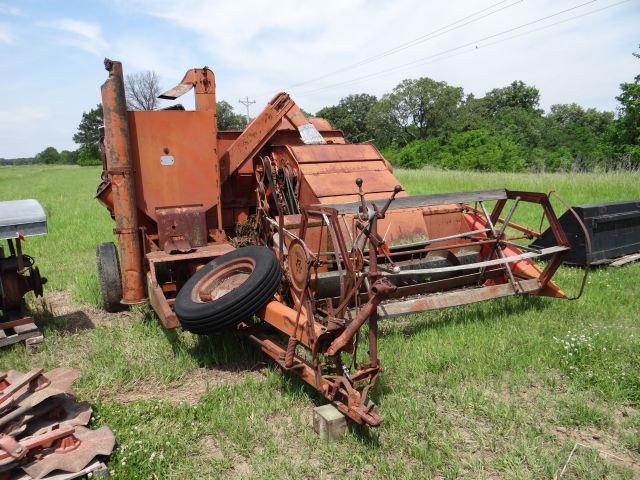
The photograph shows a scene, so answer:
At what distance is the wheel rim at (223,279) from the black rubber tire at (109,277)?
144cm

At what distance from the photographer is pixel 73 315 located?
5832mm

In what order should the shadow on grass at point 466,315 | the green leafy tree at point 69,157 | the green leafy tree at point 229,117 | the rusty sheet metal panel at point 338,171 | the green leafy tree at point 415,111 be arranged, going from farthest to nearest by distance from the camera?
the green leafy tree at point 69,157 → the green leafy tree at point 229,117 → the green leafy tree at point 415,111 → the rusty sheet metal panel at point 338,171 → the shadow on grass at point 466,315

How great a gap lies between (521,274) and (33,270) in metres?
5.17

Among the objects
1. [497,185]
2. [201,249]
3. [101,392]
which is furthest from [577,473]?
[497,185]

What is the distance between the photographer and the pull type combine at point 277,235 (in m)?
3.98

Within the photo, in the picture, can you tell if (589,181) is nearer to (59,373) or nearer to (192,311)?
(192,311)

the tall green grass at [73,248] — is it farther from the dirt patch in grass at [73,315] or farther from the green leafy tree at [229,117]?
the green leafy tree at [229,117]

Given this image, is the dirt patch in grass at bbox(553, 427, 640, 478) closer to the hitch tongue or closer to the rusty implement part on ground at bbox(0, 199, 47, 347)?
the hitch tongue

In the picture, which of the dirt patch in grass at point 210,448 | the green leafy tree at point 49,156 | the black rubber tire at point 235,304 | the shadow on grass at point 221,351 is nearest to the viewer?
the dirt patch in grass at point 210,448

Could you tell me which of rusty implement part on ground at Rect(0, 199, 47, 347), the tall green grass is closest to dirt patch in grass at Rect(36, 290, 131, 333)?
the tall green grass

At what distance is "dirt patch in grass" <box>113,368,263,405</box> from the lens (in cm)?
386

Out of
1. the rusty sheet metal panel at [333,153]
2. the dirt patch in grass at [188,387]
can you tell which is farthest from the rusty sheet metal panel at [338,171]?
the dirt patch in grass at [188,387]

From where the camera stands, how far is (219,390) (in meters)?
3.82

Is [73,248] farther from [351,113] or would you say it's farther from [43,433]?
[351,113]
